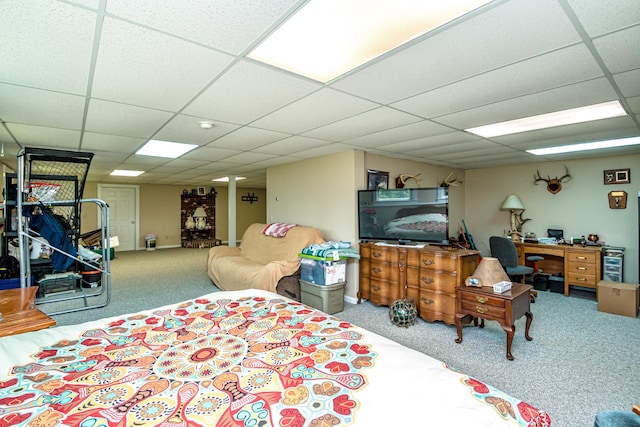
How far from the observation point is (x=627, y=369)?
8.05 ft

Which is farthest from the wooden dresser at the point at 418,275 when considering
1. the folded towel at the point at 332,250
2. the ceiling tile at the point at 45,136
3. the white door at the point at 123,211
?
the white door at the point at 123,211

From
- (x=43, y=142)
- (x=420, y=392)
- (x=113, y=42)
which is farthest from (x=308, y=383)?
(x=43, y=142)

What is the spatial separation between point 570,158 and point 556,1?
485 cm

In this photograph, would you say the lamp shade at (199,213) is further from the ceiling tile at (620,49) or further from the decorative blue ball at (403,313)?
the ceiling tile at (620,49)

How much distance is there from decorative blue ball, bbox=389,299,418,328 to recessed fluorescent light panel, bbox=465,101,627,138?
204 cm

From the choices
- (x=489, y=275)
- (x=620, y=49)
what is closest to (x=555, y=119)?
(x=620, y=49)

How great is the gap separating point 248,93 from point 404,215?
250 centimetres

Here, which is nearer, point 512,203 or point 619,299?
point 619,299

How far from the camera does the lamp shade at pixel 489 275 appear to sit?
2903 millimetres

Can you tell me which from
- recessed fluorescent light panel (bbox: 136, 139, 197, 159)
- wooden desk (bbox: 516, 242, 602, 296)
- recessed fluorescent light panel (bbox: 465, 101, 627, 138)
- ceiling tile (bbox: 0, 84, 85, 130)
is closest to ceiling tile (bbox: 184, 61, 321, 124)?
ceiling tile (bbox: 0, 84, 85, 130)

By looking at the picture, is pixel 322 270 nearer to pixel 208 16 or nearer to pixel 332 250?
pixel 332 250

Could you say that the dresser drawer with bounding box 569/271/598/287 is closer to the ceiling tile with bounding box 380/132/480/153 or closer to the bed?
the ceiling tile with bounding box 380/132/480/153

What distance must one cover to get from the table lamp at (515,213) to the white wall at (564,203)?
0.11 metres

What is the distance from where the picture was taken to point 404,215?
3850 mm
